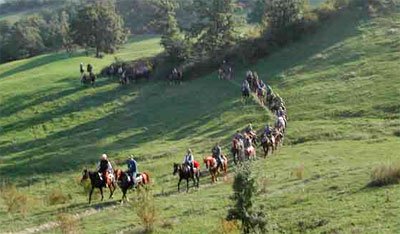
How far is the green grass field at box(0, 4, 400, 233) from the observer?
22547 millimetres

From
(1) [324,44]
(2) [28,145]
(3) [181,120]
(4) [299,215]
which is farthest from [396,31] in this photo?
(4) [299,215]

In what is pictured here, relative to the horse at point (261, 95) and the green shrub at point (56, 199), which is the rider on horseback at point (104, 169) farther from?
→ the horse at point (261, 95)

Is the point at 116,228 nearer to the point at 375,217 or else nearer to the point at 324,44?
the point at 375,217

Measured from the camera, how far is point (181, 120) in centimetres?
5244

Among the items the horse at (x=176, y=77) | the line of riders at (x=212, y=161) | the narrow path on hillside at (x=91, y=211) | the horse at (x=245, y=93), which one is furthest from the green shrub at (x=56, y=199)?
the horse at (x=176, y=77)

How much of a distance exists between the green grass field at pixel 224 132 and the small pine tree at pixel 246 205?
2.14 m

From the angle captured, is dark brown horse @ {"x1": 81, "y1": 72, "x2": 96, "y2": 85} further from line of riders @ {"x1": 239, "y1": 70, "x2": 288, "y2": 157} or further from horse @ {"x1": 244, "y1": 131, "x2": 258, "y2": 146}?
horse @ {"x1": 244, "y1": 131, "x2": 258, "y2": 146}

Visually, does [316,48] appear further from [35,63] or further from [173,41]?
[35,63]

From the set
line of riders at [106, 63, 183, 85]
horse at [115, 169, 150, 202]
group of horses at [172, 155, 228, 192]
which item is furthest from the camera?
line of riders at [106, 63, 183, 85]

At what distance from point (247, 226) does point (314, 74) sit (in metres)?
41.4

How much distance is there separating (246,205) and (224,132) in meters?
28.1

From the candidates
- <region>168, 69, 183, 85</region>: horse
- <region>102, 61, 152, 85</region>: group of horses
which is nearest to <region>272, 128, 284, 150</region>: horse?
<region>168, 69, 183, 85</region>: horse

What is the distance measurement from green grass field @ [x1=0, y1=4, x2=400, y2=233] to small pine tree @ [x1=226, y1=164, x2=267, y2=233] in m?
2.14

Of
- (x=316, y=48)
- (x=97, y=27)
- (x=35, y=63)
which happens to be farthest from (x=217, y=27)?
(x=35, y=63)
